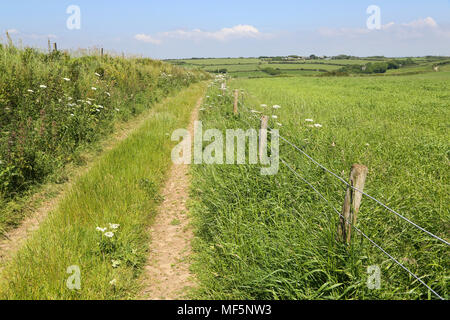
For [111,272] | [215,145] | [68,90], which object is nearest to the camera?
[111,272]

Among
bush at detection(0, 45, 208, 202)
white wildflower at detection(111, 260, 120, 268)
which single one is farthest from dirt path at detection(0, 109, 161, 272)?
white wildflower at detection(111, 260, 120, 268)

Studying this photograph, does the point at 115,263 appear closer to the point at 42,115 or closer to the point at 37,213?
the point at 37,213

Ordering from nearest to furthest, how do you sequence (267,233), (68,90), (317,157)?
(267,233)
(317,157)
(68,90)

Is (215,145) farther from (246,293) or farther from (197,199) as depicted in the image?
(246,293)

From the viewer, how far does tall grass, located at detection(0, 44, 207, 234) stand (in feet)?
16.6

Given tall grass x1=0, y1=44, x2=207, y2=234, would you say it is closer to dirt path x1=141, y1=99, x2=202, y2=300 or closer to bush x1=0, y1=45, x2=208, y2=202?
bush x1=0, y1=45, x2=208, y2=202

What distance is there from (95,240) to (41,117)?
4627 millimetres

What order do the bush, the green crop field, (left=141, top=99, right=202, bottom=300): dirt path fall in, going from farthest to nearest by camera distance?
the green crop field, the bush, (left=141, top=99, right=202, bottom=300): dirt path

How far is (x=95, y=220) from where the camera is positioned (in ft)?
12.8

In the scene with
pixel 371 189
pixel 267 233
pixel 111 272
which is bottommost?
pixel 111 272

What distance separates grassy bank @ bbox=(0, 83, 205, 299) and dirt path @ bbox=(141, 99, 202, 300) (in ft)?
0.54

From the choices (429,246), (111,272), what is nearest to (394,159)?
(429,246)

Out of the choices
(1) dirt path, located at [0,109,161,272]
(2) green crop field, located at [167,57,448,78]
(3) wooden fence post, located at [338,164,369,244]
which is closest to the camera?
(3) wooden fence post, located at [338,164,369,244]
